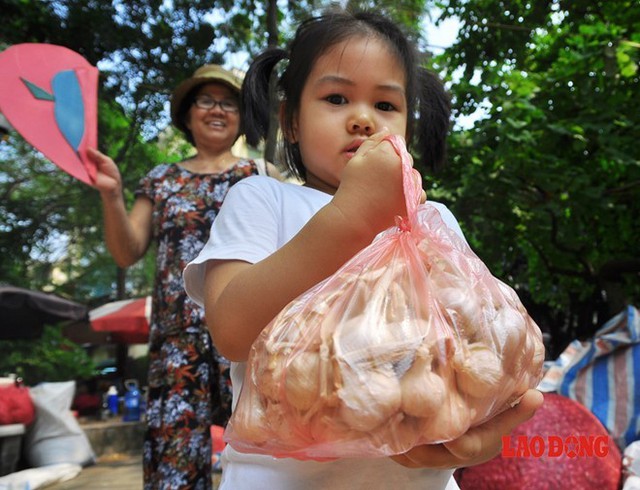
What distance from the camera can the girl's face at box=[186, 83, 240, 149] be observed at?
2.79 metres

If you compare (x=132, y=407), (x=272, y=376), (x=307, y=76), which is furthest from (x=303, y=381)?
(x=132, y=407)

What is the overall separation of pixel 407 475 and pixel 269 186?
65 cm

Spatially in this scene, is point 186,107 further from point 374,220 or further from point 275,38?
point 374,220

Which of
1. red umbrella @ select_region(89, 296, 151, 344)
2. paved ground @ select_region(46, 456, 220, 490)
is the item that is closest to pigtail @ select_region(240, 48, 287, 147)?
paved ground @ select_region(46, 456, 220, 490)

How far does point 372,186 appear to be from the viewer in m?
0.95

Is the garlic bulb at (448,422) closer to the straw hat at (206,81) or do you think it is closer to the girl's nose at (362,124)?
the girl's nose at (362,124)

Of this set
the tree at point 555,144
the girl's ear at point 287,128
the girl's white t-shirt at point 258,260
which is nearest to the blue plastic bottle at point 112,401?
the tree at point 555,144

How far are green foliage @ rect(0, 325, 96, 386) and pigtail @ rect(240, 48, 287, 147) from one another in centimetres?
1256

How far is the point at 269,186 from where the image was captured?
4.61 feet

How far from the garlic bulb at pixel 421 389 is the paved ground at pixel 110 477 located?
4325mm

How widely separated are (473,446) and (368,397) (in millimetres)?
Answer: 204

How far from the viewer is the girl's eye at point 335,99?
1.32m

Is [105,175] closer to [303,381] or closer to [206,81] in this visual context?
[206,81]

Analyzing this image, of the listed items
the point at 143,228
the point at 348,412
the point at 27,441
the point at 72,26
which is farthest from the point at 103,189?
the point at 27,441
